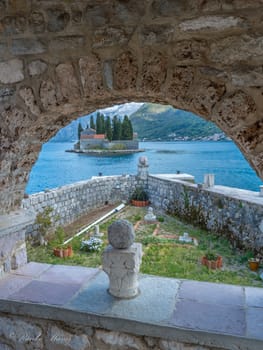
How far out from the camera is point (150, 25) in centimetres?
138

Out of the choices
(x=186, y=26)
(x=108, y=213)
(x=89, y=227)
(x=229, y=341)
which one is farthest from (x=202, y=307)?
(x=108, y=213)

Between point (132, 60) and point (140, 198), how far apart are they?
28.2ft

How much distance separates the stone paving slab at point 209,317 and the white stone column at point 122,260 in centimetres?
29

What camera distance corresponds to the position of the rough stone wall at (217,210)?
5578mm

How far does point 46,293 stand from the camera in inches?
69.9

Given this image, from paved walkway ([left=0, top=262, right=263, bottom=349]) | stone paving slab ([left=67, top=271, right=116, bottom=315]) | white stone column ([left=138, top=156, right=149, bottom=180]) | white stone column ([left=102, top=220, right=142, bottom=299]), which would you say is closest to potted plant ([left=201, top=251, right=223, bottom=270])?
paved walkway ([left=0, top=262, right=263, bottom=349])

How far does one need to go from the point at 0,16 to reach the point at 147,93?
0.84 m

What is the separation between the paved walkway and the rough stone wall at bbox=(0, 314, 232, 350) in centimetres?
7

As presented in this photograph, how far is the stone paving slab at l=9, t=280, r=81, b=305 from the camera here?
171 cm

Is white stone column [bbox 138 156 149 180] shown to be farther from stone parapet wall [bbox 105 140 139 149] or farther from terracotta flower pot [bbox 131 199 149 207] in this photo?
stone parapet wall [bbox 105 140 139 149]

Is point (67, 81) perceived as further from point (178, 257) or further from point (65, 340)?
point (178, 257)

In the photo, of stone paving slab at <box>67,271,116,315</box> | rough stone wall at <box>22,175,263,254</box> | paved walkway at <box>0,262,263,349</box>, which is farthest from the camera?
rough stone wall at <box>22,175,263,254</box>

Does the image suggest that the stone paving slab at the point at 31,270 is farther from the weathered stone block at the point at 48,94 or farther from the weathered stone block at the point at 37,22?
the weathered stone block at the point at 37,22

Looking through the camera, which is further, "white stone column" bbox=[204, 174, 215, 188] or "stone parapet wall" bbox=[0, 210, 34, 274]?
"white stone column" bbox=[204, 174, 215, 188]
